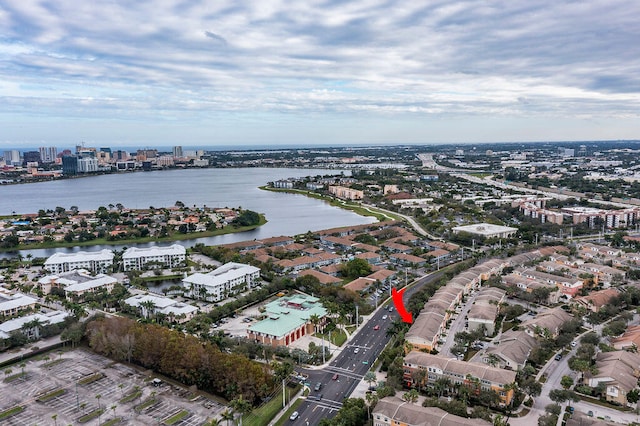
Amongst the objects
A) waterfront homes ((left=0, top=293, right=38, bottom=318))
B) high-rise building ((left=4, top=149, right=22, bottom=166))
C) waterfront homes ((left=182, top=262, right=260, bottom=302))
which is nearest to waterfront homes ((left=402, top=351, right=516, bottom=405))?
waterfront homes ((left=182, top=262, right=260, bottom=302))

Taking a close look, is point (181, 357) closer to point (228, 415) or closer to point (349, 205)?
point (228, 415)

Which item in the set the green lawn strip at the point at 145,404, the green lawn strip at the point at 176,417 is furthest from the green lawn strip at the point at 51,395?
the green lawn strip at the point at 176,417

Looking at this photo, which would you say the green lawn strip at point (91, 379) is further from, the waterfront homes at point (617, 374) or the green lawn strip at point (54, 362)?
the waterfront homes at point (617, 374)

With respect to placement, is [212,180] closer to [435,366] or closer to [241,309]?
[241,309]

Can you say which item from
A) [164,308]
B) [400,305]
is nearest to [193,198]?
[164,308]

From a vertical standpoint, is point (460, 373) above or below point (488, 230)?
below

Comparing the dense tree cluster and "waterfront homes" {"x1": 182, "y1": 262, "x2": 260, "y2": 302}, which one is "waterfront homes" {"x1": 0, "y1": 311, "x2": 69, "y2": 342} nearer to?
the dense tree cluster
